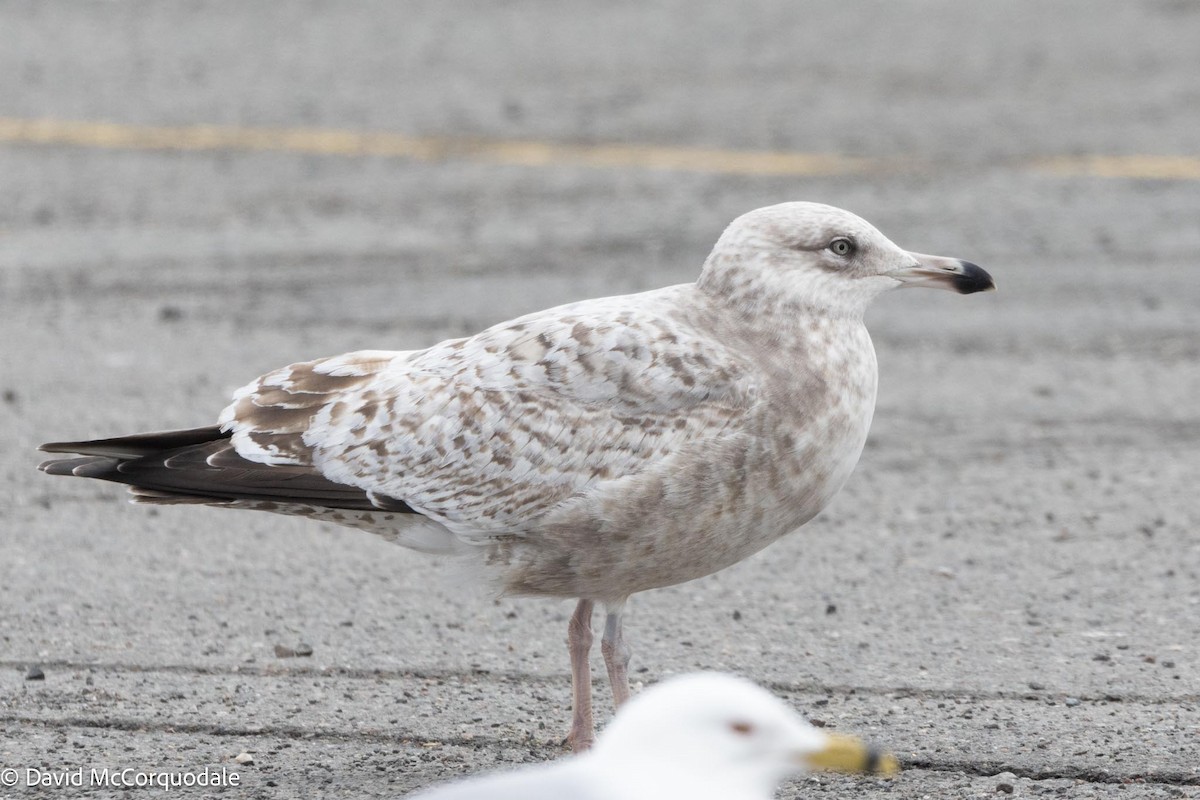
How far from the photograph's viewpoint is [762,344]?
15.5ft

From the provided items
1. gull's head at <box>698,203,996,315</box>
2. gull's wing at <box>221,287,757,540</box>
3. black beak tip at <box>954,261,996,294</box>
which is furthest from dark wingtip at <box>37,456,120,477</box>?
black beak tip at <box>954,261,996,294</box>

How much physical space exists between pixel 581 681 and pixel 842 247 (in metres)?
1.34

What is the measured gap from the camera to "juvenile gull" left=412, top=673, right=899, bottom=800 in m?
3.04

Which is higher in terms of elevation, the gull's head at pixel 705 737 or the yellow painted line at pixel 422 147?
the yellow painted line at pixel 422 147

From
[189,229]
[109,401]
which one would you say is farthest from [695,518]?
[189,229]

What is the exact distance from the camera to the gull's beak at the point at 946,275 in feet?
16.3

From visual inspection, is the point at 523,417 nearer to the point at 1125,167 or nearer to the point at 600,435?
the point at 600,435

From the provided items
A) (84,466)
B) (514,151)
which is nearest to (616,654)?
(84,466)

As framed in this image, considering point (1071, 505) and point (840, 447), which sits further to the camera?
point (1071, 505)

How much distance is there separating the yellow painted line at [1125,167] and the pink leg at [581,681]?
23.1ft

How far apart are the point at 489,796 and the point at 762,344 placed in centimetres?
194

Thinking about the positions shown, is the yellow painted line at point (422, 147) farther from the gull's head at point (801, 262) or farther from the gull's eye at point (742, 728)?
the gull's eye at point (742, 728)

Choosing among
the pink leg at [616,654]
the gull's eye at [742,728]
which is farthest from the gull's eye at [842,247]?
the gull's eye at [742,728]

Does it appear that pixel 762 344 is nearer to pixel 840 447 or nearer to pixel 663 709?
pixel 840 447
